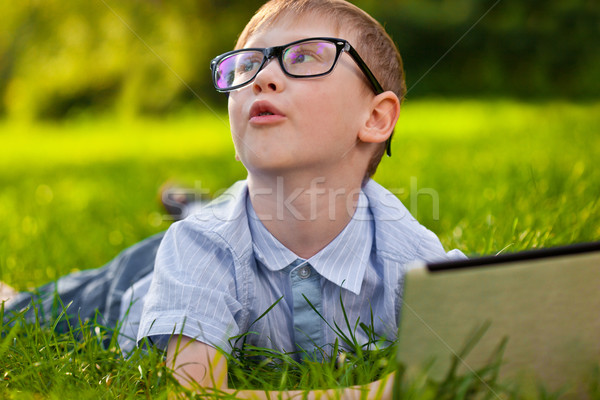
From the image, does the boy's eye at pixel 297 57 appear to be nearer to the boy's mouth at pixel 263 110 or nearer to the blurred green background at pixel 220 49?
the boy's mouth at pixel 263 110

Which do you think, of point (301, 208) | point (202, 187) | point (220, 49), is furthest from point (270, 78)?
point (220, 49)

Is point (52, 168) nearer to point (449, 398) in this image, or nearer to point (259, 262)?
point (259, 262)

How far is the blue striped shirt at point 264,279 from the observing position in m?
1.39

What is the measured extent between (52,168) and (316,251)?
4048 millimetres

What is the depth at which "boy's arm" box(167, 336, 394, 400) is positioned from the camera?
3.69ft

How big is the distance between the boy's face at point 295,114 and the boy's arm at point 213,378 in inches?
16.5

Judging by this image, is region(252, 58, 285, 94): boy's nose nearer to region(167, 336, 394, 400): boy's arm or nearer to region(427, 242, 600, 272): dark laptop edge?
region(167, 336, 394, 400): boy's arm

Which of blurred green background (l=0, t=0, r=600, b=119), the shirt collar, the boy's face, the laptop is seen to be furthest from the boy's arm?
blurred green background (l=0, t=0, r=600, b=119)

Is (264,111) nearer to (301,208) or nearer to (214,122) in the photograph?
(301,208)

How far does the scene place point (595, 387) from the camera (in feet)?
3.47

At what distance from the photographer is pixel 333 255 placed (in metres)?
1.52

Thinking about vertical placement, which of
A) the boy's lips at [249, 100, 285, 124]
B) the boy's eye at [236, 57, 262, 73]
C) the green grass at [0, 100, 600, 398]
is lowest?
the green grass at [0, 100, 600, 398]

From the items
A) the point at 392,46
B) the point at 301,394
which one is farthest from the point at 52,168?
the point at 301,394

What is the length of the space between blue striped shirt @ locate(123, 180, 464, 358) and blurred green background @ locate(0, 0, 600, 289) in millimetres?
484
